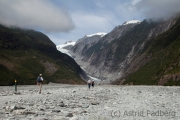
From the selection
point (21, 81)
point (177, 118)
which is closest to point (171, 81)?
point (177, 118)

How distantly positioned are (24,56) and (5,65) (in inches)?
1594

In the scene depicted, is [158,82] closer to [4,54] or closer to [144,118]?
[144,118]

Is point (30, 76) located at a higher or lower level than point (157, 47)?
lower

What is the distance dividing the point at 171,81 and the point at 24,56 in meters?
137

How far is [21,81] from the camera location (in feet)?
480

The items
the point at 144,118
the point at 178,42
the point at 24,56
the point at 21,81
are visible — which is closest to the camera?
the point at 144,118

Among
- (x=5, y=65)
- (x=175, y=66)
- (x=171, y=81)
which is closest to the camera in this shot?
(x=171, y=81)

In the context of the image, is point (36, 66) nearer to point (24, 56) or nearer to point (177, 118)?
point (24, 56)

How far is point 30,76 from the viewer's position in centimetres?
15825

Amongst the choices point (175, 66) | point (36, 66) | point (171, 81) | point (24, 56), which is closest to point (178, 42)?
point (175, 66)

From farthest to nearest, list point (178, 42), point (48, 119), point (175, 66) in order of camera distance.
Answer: point (178, 42) → point (175, 66) → point (48, 119)

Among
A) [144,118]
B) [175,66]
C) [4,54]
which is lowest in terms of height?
[144,118]

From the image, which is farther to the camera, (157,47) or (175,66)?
(157,47)

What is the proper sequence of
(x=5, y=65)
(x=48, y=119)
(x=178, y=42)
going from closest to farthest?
(x=48, y=119)
(x=178, y=42)
(x=5, y=65)
